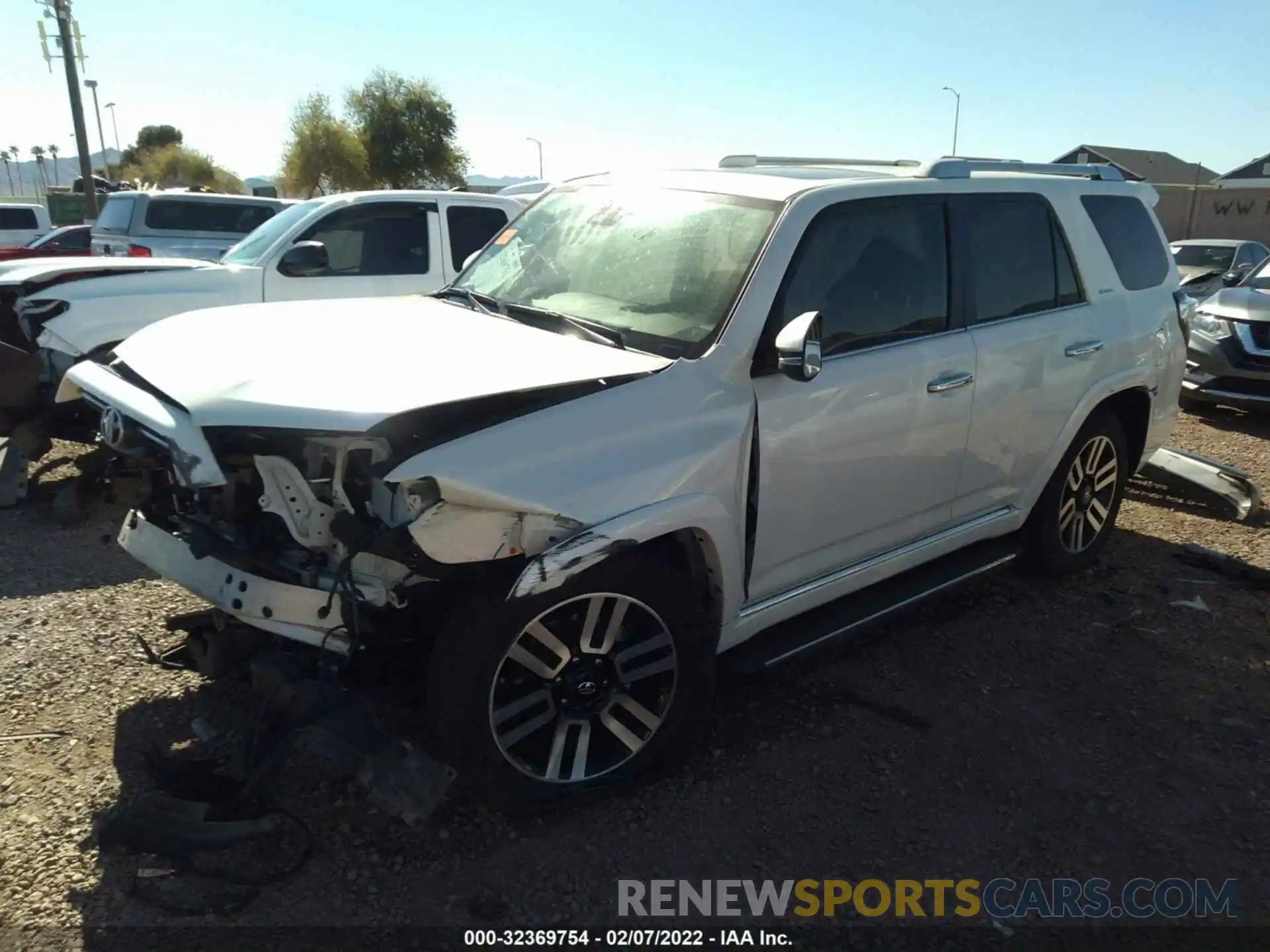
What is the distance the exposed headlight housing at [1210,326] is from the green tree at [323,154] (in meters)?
36.8

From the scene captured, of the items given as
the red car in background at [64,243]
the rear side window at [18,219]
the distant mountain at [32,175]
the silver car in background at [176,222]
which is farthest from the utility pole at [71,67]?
the distant mountain at [32,175]

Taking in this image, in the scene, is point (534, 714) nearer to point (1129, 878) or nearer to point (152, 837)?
point (152, 837)

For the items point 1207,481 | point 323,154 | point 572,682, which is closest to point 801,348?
point 572,682

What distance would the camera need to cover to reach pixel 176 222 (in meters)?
11.3

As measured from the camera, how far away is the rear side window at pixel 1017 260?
398cm

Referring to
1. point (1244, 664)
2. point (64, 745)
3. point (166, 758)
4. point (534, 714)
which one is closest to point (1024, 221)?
point (1244, 664)

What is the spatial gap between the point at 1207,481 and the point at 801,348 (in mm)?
4666

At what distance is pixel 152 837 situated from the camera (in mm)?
2646

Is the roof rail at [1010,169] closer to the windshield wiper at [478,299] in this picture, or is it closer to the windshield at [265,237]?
the windshield wiper at [478,299]

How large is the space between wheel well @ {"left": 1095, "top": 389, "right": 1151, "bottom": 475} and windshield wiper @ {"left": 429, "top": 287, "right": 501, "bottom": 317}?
3.08 metres

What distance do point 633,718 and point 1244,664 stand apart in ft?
9.73

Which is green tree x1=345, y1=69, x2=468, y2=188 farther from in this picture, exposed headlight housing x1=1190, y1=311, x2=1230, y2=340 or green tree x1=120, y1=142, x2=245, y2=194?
exposed headlight housing x1=1190, y1=311, x2=1230, y2=340

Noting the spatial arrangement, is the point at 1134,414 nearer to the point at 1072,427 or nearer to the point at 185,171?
the point at 1072,427

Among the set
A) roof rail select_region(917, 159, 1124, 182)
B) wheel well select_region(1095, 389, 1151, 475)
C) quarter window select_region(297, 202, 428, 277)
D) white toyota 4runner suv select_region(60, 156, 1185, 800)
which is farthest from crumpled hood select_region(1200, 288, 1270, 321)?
quarter window select_region(297, 202, 428, 277)
